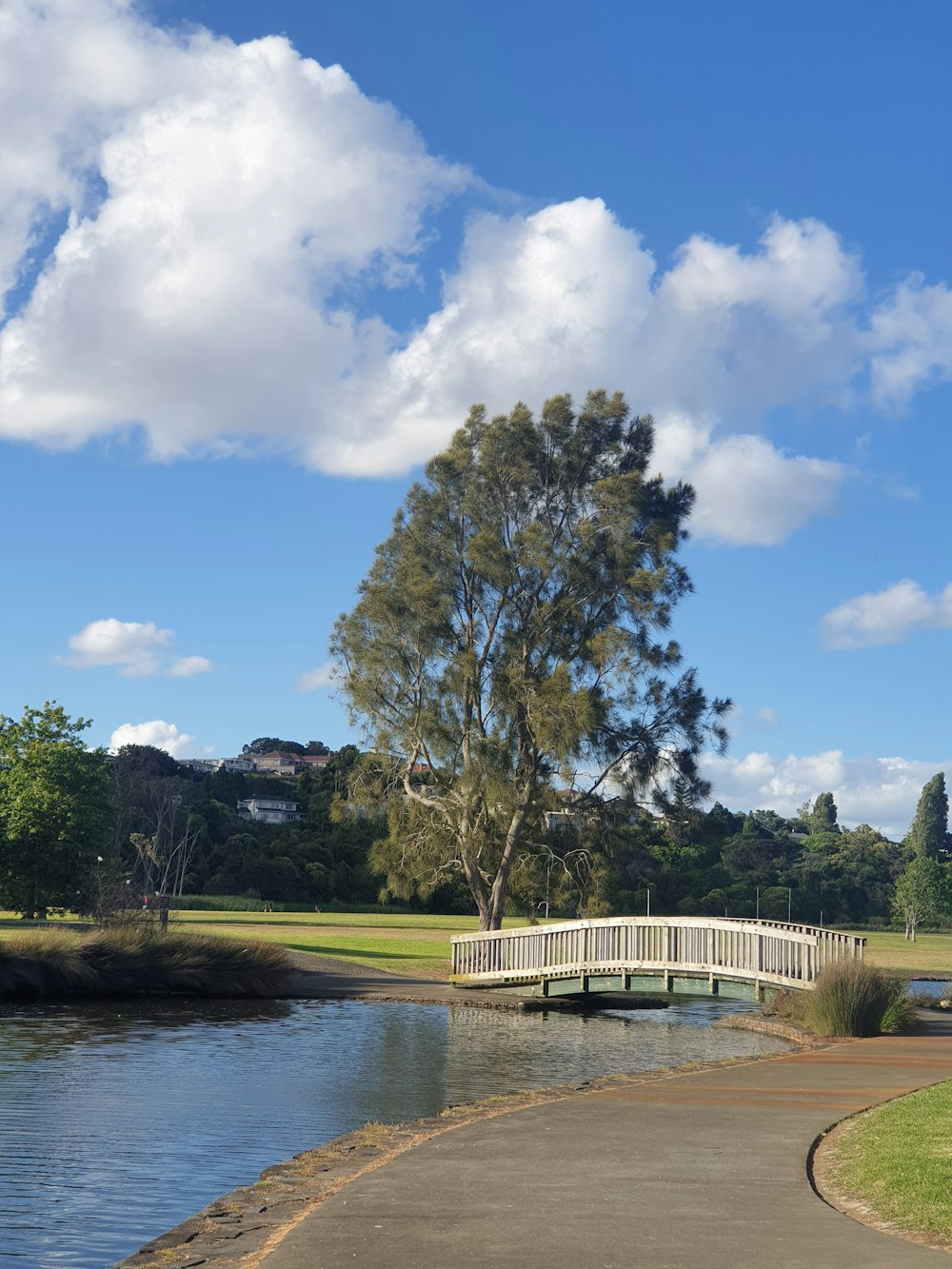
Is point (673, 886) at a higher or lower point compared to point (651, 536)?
lower

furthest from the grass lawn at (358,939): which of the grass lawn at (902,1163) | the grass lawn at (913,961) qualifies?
the grass lawn at (902,1163)

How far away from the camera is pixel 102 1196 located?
1065cm

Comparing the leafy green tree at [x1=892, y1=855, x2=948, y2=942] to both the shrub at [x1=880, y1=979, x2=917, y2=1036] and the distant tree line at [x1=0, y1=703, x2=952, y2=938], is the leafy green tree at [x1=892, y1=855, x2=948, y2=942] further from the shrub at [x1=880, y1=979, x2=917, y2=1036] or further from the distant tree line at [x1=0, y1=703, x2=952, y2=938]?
the shrub at [x1=880, y1=979, x2=917, y2=1036]

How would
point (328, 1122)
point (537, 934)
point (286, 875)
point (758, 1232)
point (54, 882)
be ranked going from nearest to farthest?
point (758, 1232) → point (328, 1122) → point (537, 934) → point (54, 882) → point (286, 875)

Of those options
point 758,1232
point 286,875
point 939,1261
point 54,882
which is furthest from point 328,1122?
point 286,875

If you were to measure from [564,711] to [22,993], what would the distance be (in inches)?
696

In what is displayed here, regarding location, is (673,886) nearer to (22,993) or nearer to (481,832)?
(481,832)

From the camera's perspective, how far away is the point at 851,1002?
20828 millimetres

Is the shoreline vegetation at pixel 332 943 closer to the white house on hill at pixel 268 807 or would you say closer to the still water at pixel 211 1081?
the still water at pixel 211 1081

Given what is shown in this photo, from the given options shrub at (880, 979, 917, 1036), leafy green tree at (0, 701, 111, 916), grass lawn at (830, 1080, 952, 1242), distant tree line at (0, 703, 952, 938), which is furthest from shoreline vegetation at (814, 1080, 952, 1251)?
leafy green tree at (0, 701, 111, 916)

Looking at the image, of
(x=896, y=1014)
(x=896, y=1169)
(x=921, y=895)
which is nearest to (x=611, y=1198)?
(x=896, y=1169)

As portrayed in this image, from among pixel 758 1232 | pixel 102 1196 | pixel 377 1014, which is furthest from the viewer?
pixel 377 1014

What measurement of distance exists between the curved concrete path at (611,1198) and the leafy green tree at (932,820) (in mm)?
150938

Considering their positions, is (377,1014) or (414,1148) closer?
(414,1148)
